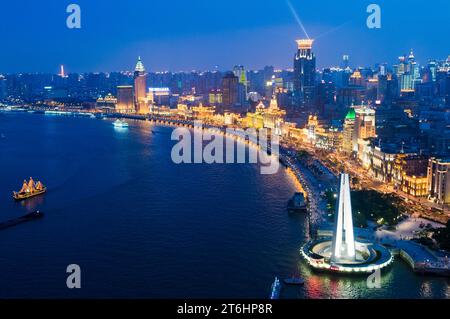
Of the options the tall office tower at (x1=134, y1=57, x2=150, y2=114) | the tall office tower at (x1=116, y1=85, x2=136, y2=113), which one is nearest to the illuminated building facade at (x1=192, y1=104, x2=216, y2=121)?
the tall office tower at (x1=134, y1=57, x2=150, y2=114)

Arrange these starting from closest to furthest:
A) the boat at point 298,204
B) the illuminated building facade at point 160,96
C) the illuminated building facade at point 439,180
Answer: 1. the boat at point 298,204
2. the illuminated building facade at point 439,180
3. the illuminated building facade at point 160,96

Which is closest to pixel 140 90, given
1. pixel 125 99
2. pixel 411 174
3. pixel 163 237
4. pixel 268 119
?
pixel 125 99

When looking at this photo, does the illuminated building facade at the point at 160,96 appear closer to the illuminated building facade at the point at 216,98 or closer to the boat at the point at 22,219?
the illuminated building facade at the point at 216,98

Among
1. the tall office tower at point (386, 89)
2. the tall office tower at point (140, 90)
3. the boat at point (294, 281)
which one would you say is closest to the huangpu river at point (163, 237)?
the boat at point (294, 281)

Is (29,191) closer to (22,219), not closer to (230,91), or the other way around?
(22,219)

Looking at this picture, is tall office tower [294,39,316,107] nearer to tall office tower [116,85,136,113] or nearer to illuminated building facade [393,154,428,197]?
tall office tower [116,85,136,113]
